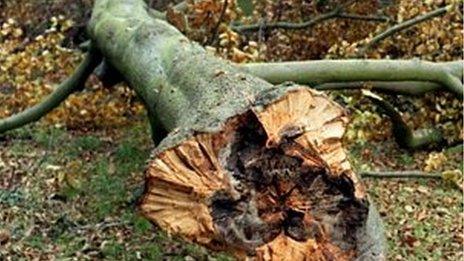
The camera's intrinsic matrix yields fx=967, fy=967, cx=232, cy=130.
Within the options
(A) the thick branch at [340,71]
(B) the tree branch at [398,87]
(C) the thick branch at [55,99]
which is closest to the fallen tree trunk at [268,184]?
(A) the thick branch at [340,71]

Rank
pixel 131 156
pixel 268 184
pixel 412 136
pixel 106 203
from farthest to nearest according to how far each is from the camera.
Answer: pixel 412 136, pixel 131 156, pixel 106 203, pixel 268 184

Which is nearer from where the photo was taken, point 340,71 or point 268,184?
point 268,184

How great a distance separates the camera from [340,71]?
5.76 metres

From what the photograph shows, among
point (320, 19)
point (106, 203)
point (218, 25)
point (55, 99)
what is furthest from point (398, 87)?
point (320, 19)

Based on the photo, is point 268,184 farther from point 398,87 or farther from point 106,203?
point 398,87

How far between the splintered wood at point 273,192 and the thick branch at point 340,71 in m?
1.93

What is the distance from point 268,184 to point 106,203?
270cm

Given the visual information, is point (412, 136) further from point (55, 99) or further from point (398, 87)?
point (55, 99)

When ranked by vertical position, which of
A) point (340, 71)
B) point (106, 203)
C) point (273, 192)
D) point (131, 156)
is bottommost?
point (131, 156)

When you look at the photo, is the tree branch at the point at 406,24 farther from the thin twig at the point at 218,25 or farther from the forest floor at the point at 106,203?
the thin twig at the point at 218,25

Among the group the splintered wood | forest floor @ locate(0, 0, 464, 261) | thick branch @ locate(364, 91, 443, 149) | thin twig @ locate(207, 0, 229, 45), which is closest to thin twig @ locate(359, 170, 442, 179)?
forest floor @ locate(0, 0, 464, 261)

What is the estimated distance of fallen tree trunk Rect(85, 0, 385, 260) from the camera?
136 inches

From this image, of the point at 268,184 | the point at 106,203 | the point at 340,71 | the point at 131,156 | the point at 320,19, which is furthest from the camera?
the point at 320,19

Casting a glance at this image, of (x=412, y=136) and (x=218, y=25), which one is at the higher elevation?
(x=218, y=25)
